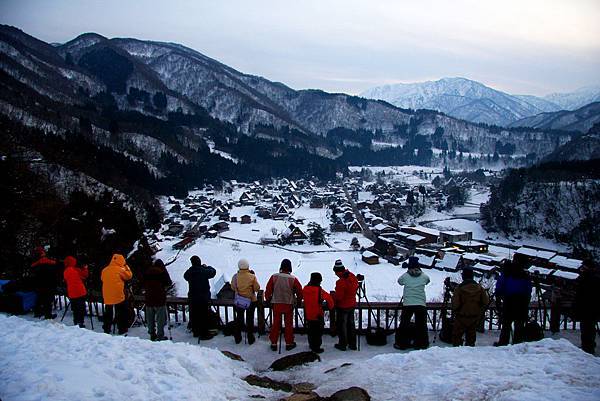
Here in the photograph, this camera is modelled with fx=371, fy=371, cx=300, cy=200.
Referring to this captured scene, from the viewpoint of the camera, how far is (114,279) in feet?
23.5

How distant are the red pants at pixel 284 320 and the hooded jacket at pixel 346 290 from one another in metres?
0.91

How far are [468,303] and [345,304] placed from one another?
2.11m

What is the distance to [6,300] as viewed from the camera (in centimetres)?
823

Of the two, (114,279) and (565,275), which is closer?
(114,279)

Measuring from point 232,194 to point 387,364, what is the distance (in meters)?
Result: 84.1

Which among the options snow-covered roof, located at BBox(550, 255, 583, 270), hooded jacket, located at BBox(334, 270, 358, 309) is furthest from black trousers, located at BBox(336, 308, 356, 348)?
snow-covered roof, located at BBox(550, 255, 583, 270)

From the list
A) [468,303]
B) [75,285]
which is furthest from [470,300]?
[75,285]

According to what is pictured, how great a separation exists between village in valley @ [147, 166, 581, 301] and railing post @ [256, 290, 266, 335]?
1073 centimetres

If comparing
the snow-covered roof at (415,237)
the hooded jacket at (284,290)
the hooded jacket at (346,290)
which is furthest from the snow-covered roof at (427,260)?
the hooded jacket at (284,290)

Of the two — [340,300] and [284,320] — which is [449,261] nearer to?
[340,300]

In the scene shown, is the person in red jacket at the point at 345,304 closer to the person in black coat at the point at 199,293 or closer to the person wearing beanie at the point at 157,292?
the person in black coat at the point at 199,293

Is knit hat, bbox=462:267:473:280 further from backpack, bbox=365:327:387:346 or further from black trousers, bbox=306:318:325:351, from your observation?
black trousers, bbox=306:318:325:351

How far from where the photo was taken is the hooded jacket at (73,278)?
24.4 feet

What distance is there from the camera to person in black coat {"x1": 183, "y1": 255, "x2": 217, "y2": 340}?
23.4ft
